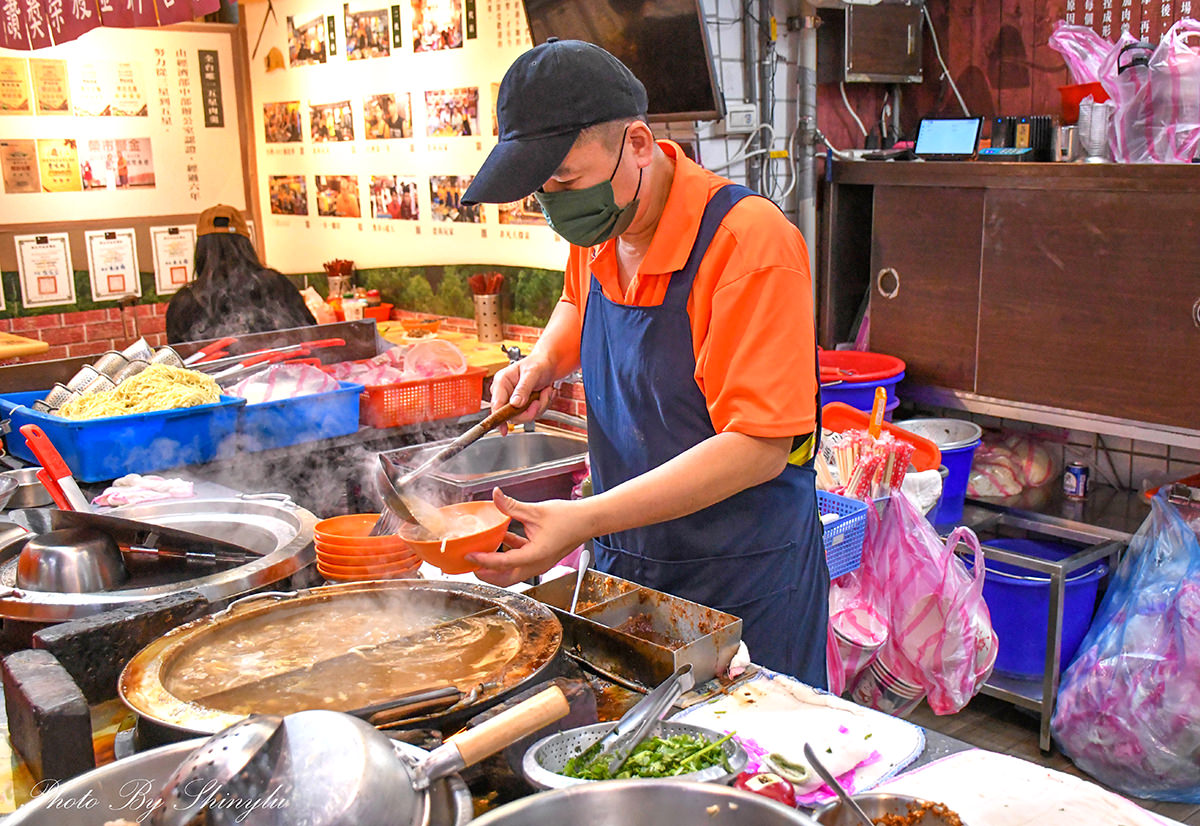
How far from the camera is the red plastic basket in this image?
429 centimetres

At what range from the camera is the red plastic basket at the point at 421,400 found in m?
4.29

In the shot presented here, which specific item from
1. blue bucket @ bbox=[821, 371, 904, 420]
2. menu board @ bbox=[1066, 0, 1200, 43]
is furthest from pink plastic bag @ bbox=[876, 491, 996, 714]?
menu board @ bbox=[1066, 0, 1200, 43]

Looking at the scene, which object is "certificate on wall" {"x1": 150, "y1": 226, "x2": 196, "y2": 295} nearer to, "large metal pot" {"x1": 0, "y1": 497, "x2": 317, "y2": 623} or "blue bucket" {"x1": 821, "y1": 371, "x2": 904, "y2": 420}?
"blue bucket" {"x1": 821, "y1": 371, "x2": 904, "y2": 420}

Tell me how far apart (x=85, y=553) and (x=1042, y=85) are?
14.4 ft

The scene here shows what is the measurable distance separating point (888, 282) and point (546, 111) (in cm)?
332

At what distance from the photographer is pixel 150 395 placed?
3568mm

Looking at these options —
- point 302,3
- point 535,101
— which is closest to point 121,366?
point 535,101

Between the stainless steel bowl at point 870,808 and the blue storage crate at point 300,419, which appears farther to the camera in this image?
the blue storage crate at point 300,419

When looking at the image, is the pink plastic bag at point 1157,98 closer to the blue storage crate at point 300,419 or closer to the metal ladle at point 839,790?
the blue storage crate at point 300,419

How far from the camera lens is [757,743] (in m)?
1.59

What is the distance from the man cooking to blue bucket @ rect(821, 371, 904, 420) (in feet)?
6.88

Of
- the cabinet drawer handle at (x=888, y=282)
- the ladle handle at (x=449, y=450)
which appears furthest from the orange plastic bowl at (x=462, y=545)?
the cabinet drawer handle at (x=888, y=282)

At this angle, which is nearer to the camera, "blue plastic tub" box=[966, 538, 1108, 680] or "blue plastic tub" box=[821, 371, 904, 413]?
"blue plastic tub" box=[966, 538, 1108, 680]

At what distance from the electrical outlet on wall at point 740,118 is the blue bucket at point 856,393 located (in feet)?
3.94
